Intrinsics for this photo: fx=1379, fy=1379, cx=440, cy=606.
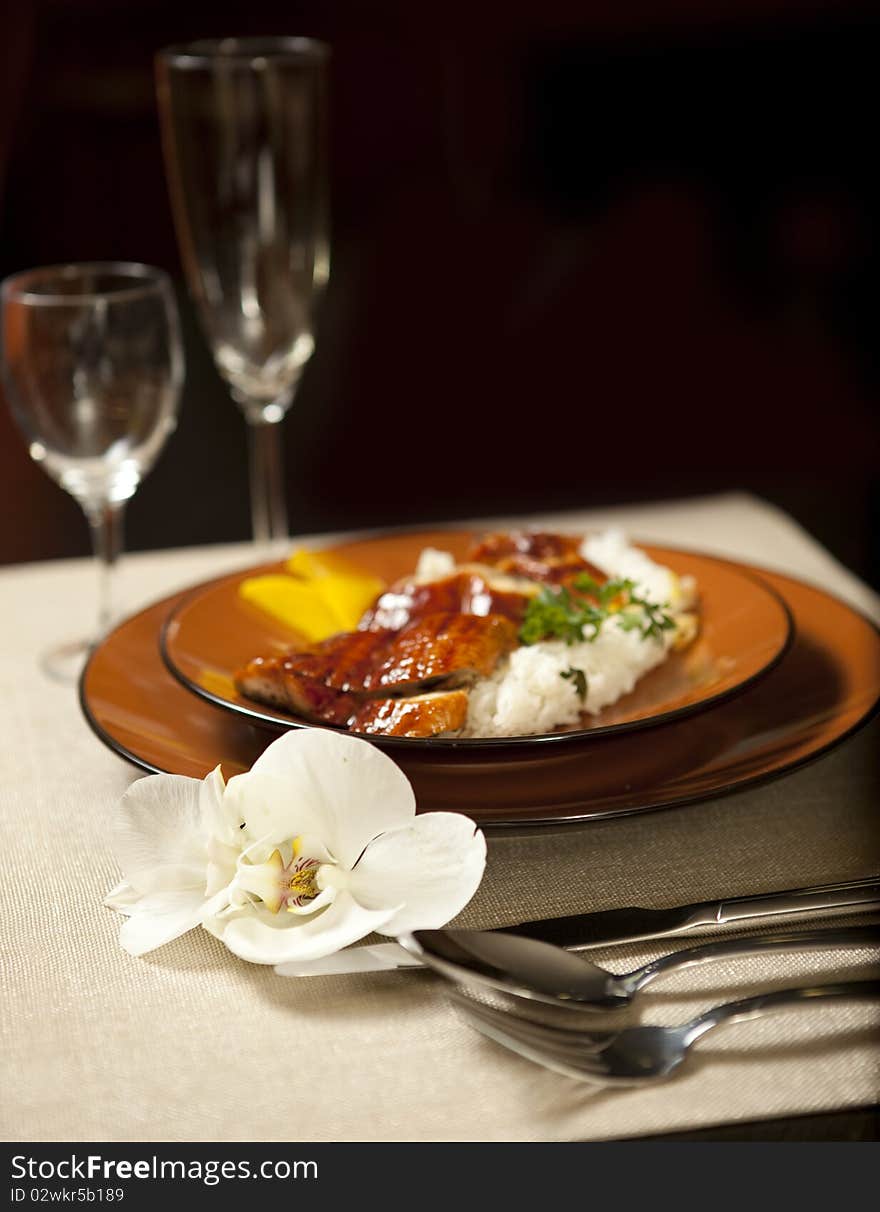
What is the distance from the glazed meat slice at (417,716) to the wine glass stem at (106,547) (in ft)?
1.43

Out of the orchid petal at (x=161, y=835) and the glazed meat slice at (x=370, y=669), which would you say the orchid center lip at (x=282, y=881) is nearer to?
the orchid petal at (x=161, y=835)

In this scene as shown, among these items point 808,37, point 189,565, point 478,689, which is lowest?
point 189,565

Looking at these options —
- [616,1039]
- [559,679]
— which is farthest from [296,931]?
[559,679]

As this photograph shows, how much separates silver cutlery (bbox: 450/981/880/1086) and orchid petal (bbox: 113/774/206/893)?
16 centimetres

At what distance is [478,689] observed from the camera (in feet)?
2.89

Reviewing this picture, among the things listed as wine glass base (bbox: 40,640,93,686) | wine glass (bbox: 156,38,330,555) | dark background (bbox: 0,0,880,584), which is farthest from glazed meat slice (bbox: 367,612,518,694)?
dark background (bbox: 0,0,880,584)

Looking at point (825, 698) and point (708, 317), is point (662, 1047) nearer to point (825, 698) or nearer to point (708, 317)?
point (825, 698)

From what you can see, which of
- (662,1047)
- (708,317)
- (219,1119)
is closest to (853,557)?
(662,1047)

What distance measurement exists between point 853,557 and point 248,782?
2.94ft

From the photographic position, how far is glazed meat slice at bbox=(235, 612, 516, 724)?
0.85 m

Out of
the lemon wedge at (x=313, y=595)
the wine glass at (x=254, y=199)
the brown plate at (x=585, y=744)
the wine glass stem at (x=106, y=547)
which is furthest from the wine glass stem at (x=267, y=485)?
the brown plate at (x=585, y=744)

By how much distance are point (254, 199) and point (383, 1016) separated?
3.09 ft

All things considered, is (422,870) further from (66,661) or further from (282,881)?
(66,661)

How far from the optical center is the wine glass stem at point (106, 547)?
1195 mm
